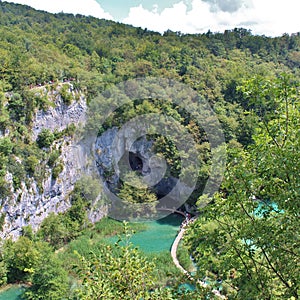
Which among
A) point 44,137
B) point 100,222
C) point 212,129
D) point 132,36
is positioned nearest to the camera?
point 44,137

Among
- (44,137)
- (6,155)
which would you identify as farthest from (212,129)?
(6,155)

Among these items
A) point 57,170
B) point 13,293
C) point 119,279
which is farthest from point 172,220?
point 119,279

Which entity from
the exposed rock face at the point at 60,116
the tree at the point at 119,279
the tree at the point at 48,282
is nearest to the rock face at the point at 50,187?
the exposed rock face at the point at 60,116

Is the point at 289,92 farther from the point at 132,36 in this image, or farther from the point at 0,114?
the point at 132,36

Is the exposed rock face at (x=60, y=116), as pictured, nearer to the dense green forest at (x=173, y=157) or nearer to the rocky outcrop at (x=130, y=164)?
the dense green forest at (x=173, y=157)

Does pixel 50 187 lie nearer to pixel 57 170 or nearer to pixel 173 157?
pixel 57 170
